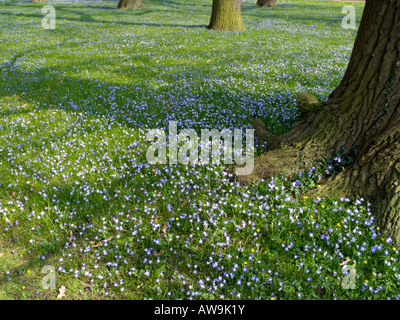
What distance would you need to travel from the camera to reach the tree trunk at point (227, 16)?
53.0 feet

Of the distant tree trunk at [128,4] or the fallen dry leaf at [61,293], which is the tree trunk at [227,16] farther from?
the fallen dry leaf at [61,293]

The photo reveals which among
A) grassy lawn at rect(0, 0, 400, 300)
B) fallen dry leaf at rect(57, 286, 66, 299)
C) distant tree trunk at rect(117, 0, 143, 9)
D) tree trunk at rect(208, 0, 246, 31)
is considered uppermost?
distant tree trunk at rect(117, 0, 143, 9)

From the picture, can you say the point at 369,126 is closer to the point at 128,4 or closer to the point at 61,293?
the point at 61,293

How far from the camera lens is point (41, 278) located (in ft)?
10.6

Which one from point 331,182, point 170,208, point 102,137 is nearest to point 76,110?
point 102,137

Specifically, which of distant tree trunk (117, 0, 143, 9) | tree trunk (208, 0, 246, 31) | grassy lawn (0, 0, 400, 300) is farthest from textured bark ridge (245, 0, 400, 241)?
distant tree trunk (117, 0, 143, 9)

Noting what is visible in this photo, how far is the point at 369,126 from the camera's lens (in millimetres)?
3801

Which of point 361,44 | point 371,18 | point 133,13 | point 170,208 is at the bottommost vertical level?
point 170,208

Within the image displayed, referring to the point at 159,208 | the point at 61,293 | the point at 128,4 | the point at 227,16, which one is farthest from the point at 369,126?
the point at 128,4

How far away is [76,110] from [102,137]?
1735 mm

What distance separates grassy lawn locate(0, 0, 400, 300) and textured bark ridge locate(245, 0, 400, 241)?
0.77 ft

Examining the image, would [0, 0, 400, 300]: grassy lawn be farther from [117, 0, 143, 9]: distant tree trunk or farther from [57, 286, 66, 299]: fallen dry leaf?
[117, 0, 143, 9]: distant tree trunk

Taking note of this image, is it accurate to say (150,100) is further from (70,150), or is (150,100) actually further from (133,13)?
(133,13)

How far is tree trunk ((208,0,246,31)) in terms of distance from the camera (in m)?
16.2
